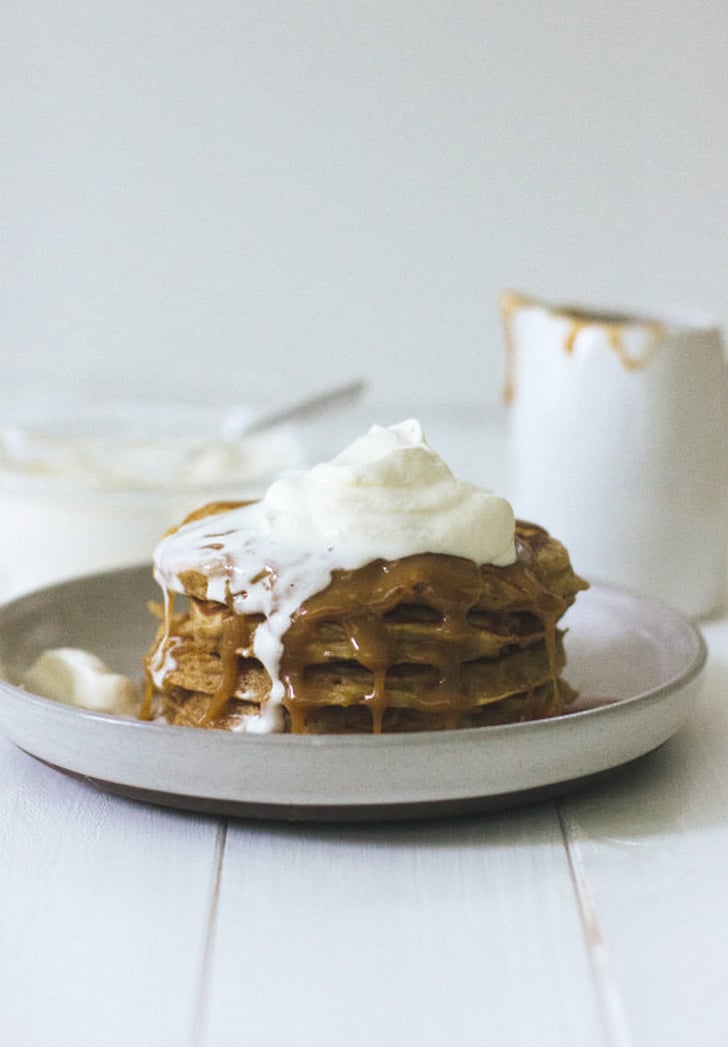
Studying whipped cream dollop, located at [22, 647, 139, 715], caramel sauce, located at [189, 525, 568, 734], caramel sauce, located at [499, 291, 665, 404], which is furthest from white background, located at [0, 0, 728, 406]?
caramel sauce, located at [189, 525, 568, 734]

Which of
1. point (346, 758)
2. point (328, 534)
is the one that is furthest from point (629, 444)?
point (346, 758)

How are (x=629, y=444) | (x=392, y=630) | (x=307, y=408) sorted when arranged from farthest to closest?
(x=307, y=408)
(x=629, y=444)
(x=392, y=630)

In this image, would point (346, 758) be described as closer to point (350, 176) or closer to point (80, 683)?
point (80, 683)

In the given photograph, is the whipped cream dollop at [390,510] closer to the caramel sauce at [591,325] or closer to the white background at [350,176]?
the caramel sauce at [591,325]

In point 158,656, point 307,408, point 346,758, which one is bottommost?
point 307,408

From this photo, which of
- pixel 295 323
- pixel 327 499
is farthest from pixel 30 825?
pixel 295 323

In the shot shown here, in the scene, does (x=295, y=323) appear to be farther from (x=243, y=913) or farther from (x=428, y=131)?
(x=243, y=913)

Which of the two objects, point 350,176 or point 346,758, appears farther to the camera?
point 350,176
